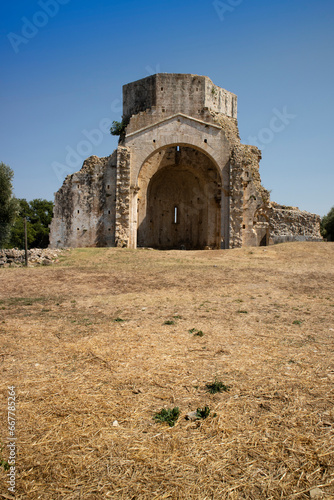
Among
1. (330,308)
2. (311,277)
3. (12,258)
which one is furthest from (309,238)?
(12,258)

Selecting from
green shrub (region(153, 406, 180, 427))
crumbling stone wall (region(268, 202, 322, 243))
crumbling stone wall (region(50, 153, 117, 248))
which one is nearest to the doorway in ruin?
crumbling stone wall (region(50, 153, 117, 248))

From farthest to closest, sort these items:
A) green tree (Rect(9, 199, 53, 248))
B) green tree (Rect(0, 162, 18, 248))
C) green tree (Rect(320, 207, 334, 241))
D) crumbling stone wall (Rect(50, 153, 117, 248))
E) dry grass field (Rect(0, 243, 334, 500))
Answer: green tree (Rect(9, 199, 53, 248))
green tree (Rect(320, 207, 334, 241))
crumbling stone wall (Rect(50, 153, 117, 248))
green tree (Rect(0, 162, 18, 248))
dry grass field (Rect(0, 243, 334, 500))

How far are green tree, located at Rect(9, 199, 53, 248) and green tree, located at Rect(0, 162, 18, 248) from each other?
2319 centimetres

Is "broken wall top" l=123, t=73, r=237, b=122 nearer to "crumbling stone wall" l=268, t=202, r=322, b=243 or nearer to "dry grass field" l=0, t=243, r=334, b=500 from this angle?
"crumbling stone wall" l=268, t=202, r=322, b=243

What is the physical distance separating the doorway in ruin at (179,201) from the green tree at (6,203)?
8313mm

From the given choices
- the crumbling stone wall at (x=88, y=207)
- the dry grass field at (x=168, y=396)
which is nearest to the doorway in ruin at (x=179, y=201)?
the crumbling stone wall at (x=88, y=207)

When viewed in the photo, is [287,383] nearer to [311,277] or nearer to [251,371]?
[251,371]

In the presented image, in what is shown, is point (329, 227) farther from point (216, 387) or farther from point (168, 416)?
point (168, 416)

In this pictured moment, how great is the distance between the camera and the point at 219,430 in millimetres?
2893

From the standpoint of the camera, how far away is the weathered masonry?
69.2 feet

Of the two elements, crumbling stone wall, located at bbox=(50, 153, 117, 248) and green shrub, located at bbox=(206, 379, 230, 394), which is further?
crumbling stone wall, located at bbox=(50, 153, 117, 248)

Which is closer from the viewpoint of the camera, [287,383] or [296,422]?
[296,422]

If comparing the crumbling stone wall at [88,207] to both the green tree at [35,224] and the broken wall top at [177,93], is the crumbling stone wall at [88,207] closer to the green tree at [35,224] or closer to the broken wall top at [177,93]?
the broken wall top at [177,93]

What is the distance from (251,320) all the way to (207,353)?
6.29 ft
